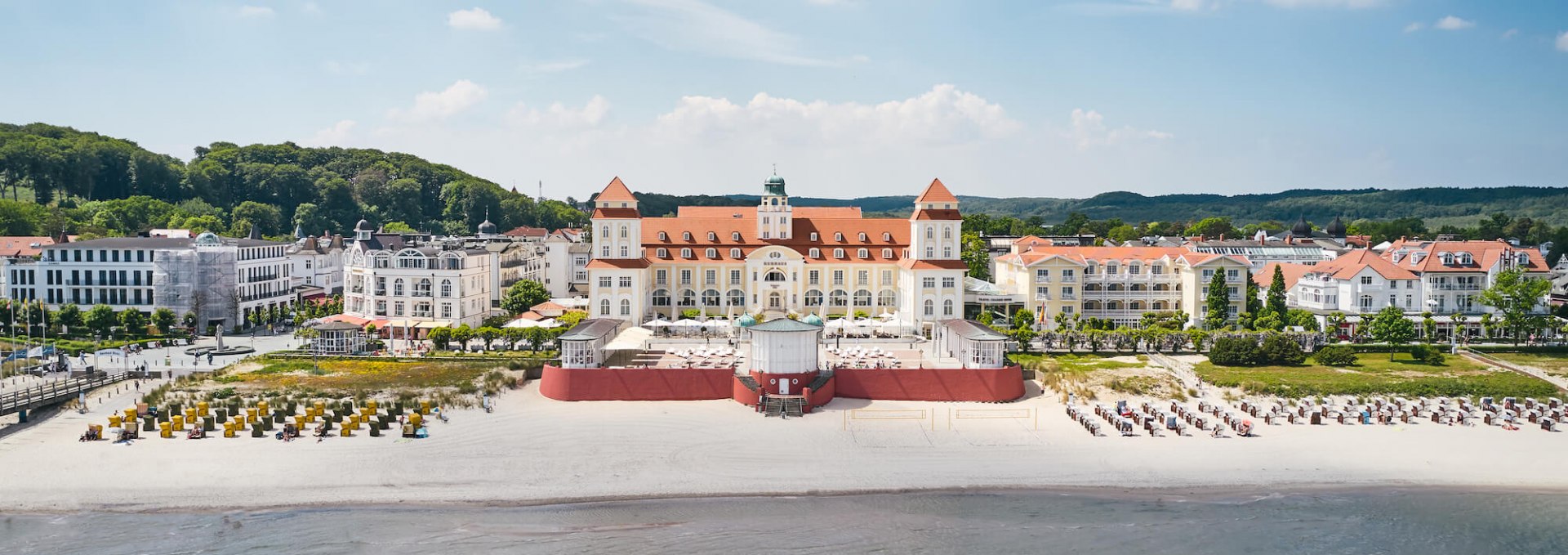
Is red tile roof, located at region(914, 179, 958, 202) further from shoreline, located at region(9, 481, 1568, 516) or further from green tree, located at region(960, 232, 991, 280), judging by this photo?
shoreline, located at region(9, 481, 1568, 516)

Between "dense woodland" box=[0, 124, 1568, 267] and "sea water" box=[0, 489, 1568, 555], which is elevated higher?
"dense woodland" box=[0, 124, 1568, 267]

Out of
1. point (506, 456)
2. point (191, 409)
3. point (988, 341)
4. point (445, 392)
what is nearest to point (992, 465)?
point (988, 341)

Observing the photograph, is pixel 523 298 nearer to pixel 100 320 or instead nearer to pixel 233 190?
pixel 100 320

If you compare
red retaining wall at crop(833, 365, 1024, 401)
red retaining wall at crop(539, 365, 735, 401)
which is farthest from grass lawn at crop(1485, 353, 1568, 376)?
red retaining wall at crop(539, 365, 735, 401)

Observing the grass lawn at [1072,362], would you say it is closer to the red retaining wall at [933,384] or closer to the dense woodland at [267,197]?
the red retaining wall at [933,384]

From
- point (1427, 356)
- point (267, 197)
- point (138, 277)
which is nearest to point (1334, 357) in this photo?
point (1427, 356)

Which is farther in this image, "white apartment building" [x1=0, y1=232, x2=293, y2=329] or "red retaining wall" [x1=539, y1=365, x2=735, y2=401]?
"white apartment building" [x1=0, y1=232, x2=293, y2=329]

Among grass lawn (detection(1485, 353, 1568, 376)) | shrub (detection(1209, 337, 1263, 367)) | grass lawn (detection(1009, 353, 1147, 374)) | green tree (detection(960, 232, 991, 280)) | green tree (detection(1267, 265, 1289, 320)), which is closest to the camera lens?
grass lawn (detection(1009, 353, 1147, 374))
